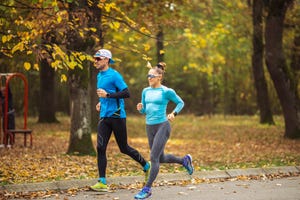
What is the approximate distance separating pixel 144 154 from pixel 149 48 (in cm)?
418

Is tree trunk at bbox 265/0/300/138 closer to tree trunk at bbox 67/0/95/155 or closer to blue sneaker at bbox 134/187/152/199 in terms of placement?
tree trunk at bbox 67/0/95/155

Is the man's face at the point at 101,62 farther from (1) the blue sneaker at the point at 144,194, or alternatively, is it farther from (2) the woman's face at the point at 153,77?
(1) the blue sneaker at the point at 144,194

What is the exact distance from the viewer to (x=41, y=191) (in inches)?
351

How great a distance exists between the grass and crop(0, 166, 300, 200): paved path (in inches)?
30.3

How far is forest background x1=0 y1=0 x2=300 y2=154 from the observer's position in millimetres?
11281

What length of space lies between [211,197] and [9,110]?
33.1 ft

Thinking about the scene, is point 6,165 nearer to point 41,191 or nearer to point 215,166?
point 41,191

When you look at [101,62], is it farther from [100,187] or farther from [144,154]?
[144,154]

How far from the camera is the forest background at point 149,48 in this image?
11281 mm

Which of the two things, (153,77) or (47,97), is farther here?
(47,97)

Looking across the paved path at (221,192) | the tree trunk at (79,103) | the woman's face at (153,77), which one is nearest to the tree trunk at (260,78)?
the tree trunk at (79,103)

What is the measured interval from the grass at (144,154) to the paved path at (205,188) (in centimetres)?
77

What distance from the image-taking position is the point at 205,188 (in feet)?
30.6

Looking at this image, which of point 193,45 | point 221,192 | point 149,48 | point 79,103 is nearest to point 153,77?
point 221,192
